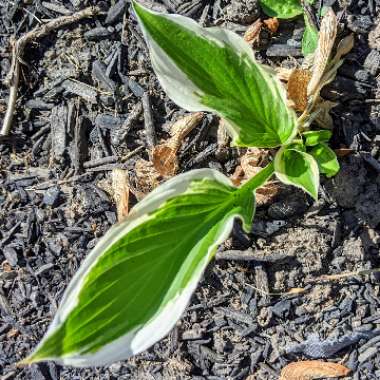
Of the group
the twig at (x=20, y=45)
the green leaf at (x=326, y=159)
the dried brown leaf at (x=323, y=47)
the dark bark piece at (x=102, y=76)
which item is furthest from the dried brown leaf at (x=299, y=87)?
the twig at (x=20, y=45)

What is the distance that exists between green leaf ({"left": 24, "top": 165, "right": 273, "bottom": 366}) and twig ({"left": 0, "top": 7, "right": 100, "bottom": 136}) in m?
0.67

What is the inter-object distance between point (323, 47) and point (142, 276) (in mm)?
703

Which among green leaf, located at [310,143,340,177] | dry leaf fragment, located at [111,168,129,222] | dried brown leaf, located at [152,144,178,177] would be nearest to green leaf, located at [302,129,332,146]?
green leaf, located at [310,143,340,177]

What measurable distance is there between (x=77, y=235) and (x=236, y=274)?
46 cm

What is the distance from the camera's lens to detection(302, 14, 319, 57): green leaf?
1.58 meters

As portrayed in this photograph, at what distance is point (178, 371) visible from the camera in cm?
173

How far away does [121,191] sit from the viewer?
1676 mm

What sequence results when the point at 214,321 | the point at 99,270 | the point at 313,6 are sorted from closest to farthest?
the point at 99,270 → the point at 313,6 → the point at 214,321

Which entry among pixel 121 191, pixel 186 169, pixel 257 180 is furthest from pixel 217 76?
pixel 121 191

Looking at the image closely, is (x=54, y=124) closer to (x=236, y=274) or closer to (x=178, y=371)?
(x=236, y=274)

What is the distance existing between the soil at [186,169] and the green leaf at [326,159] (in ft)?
0.40

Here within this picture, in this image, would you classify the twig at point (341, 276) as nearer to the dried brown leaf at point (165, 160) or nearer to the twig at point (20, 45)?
the dried brown leaf at point (165, 160)

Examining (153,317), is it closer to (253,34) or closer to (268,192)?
(268,192)

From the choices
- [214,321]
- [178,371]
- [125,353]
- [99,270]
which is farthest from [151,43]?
[178,371]
